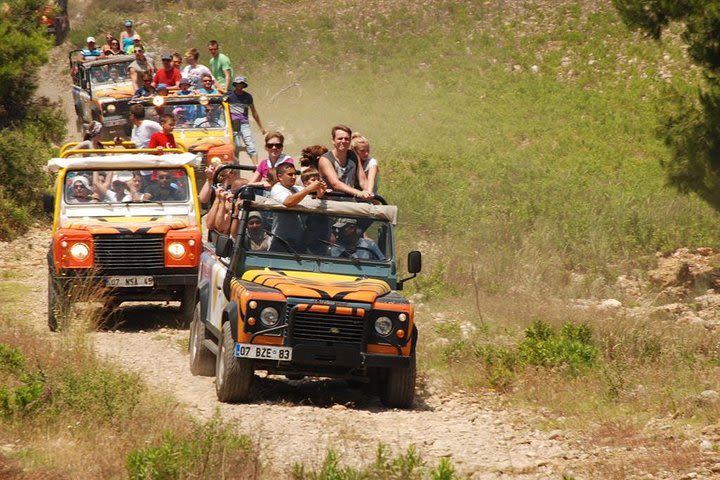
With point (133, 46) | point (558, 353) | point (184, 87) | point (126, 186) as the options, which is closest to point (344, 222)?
point (558, 353)

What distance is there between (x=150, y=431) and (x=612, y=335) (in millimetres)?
6308

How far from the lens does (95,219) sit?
14203 mm

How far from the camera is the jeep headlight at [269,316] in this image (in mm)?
10133

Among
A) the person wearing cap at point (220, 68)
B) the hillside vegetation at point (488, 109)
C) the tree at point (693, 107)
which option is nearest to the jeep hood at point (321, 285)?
the hillside vegetation at point (488, 109)

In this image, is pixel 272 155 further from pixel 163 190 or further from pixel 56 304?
pixel 56 304

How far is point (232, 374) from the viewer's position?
10227 mm

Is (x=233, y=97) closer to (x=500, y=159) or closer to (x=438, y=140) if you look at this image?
(x=500, y=159)

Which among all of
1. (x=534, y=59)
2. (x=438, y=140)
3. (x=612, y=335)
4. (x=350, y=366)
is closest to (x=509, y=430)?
(x=350, y=366)

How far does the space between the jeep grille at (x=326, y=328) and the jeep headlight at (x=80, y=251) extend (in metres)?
4.50

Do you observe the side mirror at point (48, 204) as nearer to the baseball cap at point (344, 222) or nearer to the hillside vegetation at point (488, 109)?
the baseball cap at point (344, 222)

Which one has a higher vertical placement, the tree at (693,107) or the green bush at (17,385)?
the tree at (693,107)

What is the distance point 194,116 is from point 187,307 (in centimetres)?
627

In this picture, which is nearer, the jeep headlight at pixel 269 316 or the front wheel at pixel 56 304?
the jeep headlight at pixel 269 316

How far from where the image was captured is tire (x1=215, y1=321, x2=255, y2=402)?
33.5 feet
